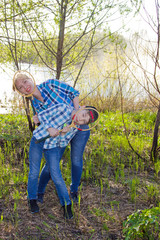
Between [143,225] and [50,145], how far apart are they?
96cm

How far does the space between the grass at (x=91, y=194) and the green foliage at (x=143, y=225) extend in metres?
0.20

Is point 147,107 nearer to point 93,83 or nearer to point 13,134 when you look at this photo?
point 93,83

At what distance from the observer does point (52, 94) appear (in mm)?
2152

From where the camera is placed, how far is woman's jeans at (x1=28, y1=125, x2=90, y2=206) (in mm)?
2104

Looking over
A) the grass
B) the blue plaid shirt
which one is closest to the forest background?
the grass

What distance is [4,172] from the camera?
9.42 feet

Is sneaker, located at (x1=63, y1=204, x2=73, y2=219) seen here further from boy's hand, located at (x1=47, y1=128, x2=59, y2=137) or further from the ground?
boy's hand, located at (x1=47, y1=128, x2=59, y2=137)

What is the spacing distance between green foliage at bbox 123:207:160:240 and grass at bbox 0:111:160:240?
0.20 meters

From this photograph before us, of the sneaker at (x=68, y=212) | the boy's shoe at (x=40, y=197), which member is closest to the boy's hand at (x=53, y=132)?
the sneaker at (x=68, y=212)

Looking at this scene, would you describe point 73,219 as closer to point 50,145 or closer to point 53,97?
point 50,145

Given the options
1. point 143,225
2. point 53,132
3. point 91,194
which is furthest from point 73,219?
point 53,132

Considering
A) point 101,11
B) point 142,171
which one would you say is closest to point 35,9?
point 101,11

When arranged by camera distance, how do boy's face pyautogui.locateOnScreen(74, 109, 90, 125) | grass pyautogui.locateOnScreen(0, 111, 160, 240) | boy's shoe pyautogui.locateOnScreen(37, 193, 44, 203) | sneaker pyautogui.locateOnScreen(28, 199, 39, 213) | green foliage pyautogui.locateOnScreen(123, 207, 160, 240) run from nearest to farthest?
green foliage pyautogui.locateOnScreen(123, 207, 160, 240) → boy's face pyautogui.locateOnScreen(74, 109, 90, 125) → grass pyautogui.locateOnScreen(0, 111, 160, 240) → sneaker pyautogui.locateOnScreen(28, 199, 39, 213) → boy's shoe pyautogui.locateOnScreen(37, 193, 44, 203)

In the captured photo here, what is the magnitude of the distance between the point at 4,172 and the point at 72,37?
2.49 metres
